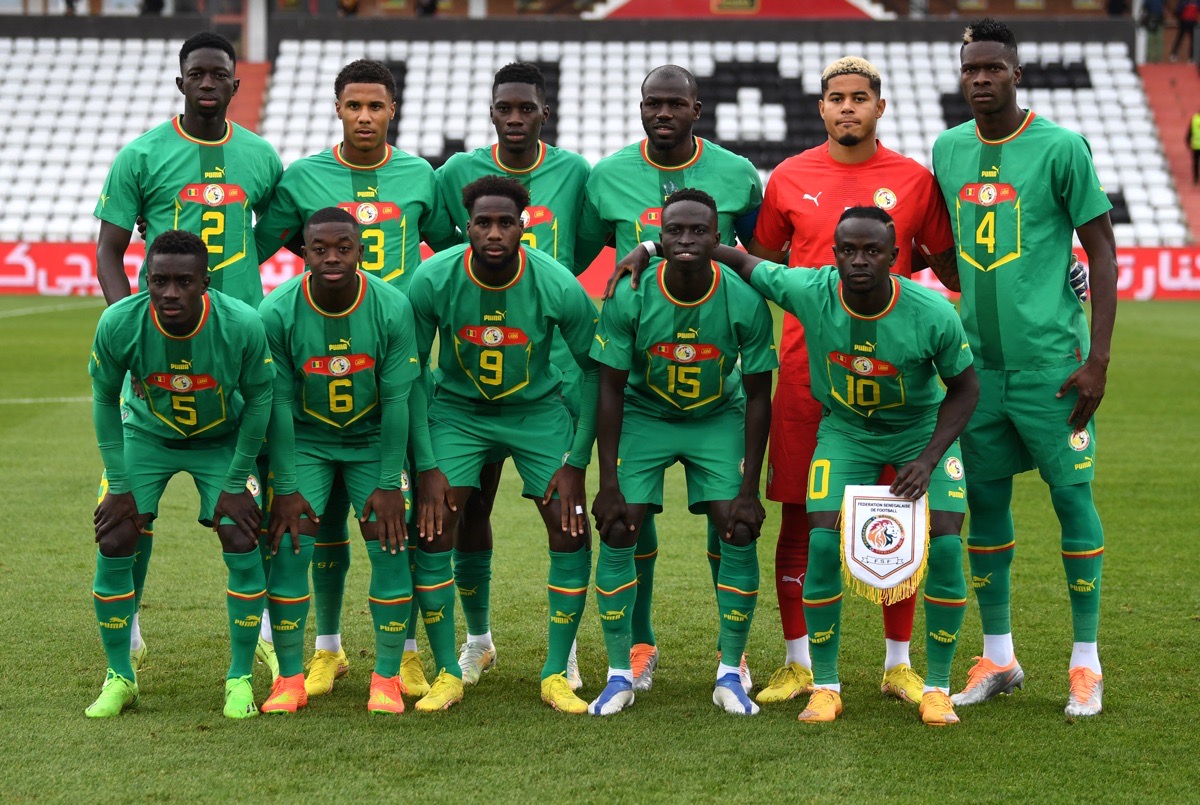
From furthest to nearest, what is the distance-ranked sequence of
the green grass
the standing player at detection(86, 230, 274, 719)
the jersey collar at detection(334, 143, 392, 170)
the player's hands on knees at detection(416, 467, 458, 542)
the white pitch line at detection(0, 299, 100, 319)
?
the white pitch line at detection(0, 299, 100, 319) < the jersey collar at detection(334, 143, 392, 170) < the player's hands on knees at detection(416, 467, 458, 542) < the standing player at detection(86, 230, 274, 719) < the green grass

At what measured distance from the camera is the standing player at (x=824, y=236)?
544cm

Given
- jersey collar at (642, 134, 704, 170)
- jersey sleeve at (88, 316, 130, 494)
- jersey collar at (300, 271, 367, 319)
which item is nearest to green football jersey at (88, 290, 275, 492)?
jersey sleeve at (88, 316, 130, 494)

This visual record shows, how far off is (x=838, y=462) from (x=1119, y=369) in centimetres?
1156

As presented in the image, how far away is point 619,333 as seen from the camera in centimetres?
525

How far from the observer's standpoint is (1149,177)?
2794cm

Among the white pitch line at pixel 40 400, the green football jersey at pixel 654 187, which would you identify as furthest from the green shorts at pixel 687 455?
the white pitch line at pixel 40 400

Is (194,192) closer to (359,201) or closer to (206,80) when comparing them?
(206,80)

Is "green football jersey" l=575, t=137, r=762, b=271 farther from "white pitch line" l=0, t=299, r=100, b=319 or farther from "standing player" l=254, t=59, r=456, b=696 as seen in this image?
"white pitch line" l=0, t=299, r=100, b=319

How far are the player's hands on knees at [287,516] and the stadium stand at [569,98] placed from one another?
2312 cm

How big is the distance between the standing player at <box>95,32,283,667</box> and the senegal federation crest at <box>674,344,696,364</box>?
1.77m

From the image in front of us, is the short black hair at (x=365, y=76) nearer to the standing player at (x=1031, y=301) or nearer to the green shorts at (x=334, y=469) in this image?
the green shorts at (x=334, y=469)

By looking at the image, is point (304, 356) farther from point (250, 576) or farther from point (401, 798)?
point (401, 798)

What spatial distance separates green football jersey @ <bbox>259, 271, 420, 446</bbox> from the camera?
5.14 metres

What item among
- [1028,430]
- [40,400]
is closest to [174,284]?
[1028,430]
